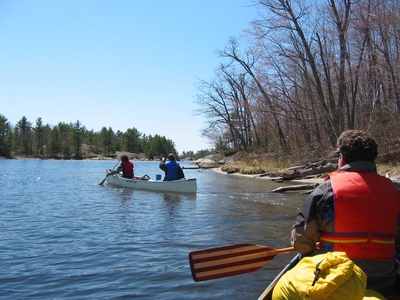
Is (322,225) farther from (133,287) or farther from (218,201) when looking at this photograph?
(218,201)

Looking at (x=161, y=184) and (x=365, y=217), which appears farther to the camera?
(x=161, y=184)

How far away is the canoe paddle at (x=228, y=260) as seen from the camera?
3.63 metres

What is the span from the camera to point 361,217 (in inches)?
106

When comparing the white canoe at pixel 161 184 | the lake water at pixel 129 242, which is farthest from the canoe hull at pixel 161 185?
the lake water at pixel 129 242

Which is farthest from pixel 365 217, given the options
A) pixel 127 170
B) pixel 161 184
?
pixel 127 170

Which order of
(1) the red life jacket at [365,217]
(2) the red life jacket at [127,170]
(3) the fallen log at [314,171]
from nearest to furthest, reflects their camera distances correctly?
(1) the red life jacket at [365,217], (3) the fallen log at [314,171], (2) the red life jacket at [127,170]

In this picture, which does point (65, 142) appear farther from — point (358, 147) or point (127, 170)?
point (358, 147)

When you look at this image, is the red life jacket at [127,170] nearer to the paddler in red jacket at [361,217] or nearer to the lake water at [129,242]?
the lake water at [129,242]

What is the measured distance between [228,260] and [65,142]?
10505cm

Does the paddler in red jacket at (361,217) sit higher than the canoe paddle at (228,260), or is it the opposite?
the paddler in red jacket at (361,217)

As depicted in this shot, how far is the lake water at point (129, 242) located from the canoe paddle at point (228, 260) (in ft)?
3.82

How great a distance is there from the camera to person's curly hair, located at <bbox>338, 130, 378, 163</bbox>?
286 centimetres

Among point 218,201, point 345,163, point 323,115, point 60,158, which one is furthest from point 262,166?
point 60,158

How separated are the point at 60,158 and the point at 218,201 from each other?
292 feet
